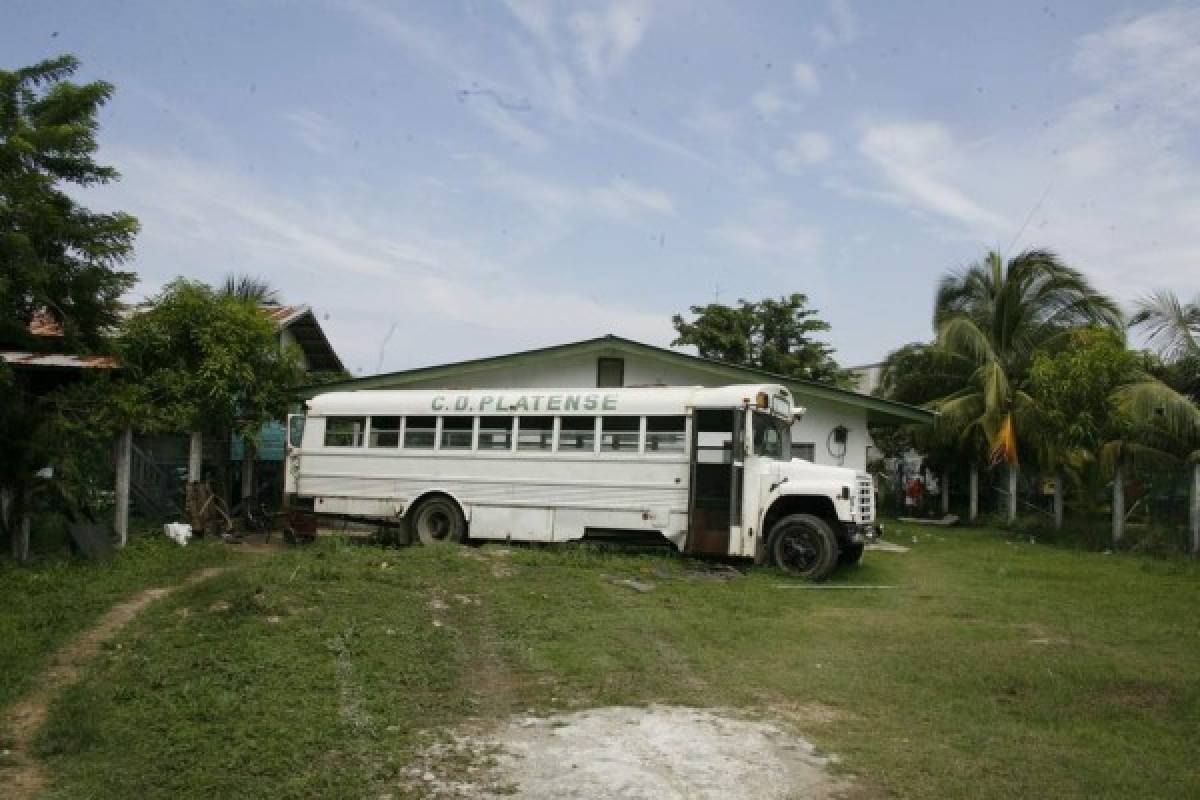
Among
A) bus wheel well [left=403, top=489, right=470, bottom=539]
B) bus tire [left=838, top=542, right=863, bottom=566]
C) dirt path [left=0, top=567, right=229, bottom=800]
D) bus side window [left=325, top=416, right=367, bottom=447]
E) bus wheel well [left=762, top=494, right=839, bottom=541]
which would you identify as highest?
bus side window [left=325, top=416, right=367, bottom=447]

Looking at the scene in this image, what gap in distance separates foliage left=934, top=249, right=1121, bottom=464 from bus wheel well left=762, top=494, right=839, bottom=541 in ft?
40.6

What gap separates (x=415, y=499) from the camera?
15148 mm

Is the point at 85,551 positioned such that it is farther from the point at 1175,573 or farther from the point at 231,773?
the point at 1175,573

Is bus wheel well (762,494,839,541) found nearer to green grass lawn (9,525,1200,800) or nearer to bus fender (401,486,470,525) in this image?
green grass lawn (9,525,1200,800)

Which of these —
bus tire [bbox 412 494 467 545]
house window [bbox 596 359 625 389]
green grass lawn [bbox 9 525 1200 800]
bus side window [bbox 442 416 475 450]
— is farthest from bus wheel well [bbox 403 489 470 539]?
house window [bbox 596 359 625 389]

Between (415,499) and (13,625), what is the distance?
6892 millimetres

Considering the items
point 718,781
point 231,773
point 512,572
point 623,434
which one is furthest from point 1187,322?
point 231,773

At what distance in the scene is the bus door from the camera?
516 inches

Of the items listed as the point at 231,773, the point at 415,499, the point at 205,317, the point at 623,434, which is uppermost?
the point at 205,317

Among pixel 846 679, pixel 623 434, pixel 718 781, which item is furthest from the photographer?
pixel 623 434

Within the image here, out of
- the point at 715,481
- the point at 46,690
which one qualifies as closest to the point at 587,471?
the point at 715,481

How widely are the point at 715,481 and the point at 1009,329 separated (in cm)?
1588

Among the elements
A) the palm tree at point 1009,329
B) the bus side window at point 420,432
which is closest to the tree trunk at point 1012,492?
the palm tree at point 1009,329

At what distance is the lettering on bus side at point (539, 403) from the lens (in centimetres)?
1426
